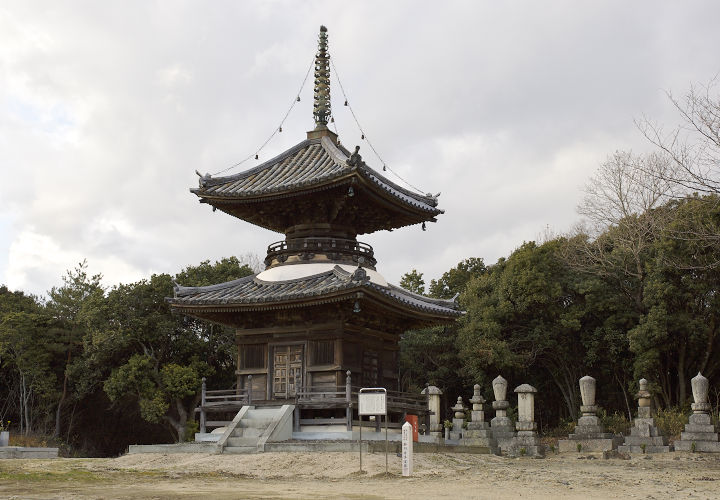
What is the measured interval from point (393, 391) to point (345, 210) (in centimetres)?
592

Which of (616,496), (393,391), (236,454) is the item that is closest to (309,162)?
(393,391)

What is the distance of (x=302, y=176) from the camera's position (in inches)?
929

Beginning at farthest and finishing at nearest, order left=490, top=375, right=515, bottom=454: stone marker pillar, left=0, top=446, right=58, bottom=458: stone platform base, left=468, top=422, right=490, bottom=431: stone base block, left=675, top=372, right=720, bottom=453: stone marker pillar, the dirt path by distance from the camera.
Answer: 1. left=468, top=422, right=490, bottom=431: stone base block
2. left=490, top=375, right=515, bottom=454: stone marker pillar
3. left=675, top=372, right=720, bottom=453: stone marker pillar
4. left=0, top=446, right=58, bottom=458: stone platform base
5. the dirt path

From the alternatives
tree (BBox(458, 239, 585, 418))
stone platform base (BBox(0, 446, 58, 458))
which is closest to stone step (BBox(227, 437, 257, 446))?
stone platform base (BBox(0, 446, 58, 458))

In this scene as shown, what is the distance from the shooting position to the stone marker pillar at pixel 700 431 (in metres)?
23.0

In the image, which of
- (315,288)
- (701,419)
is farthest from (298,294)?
(701,419)

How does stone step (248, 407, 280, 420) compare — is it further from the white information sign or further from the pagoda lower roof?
the white information sign

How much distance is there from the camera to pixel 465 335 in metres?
38.0

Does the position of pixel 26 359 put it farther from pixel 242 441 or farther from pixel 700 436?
pixel 700 436

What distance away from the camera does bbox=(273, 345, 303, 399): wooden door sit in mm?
22391

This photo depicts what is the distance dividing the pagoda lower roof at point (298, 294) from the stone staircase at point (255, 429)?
3.03 meters

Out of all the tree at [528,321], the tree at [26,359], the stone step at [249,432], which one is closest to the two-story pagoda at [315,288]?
the stone step at [249,432]

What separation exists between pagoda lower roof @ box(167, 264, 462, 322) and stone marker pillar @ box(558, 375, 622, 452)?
565 cm

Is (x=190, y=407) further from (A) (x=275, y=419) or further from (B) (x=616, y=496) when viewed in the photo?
(B) (x=616, y=496)
